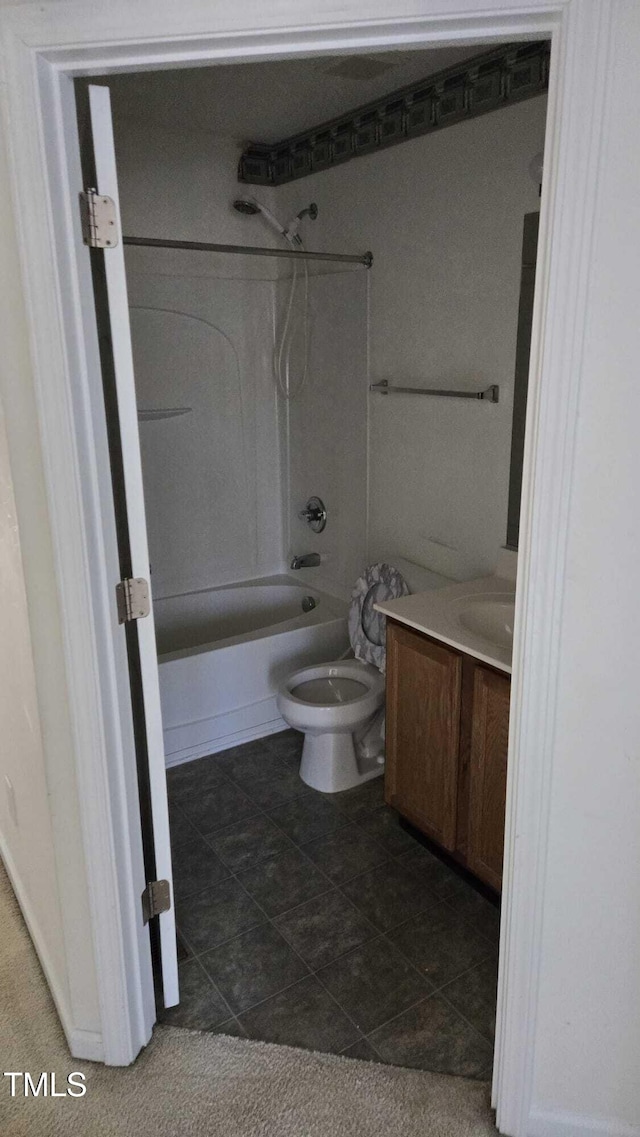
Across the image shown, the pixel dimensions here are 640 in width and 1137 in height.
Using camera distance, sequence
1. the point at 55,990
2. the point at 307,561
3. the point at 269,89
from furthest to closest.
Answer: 1. the point at 307,561
2. the point at 269,89
3. the point at 55,990

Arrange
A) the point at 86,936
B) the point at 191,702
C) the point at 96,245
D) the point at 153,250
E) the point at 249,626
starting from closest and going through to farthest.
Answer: the point at 96,245
the point at 86,936
the point at 191,702
the point at 153,250
the point at 249,626

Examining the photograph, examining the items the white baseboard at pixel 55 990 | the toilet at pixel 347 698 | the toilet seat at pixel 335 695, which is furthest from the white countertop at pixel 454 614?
the white baseboard at pixel 55 990

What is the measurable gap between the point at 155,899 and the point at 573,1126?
41.2 inches

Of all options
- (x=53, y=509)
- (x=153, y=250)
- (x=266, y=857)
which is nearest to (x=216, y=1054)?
(x=266, y=857)

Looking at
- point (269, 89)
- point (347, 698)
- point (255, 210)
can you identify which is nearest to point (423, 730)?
point (347, 698)

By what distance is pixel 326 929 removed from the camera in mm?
2393

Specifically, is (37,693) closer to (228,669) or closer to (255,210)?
(228,669)

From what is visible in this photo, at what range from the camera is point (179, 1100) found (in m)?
1.86

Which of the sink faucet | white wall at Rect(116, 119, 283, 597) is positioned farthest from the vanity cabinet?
white wall at Rect(116, 119, 283, 597)

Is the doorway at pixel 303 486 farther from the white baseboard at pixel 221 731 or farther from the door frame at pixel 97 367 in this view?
the door frame at pixel 97 367

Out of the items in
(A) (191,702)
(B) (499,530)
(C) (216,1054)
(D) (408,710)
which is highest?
(B) (499,530)

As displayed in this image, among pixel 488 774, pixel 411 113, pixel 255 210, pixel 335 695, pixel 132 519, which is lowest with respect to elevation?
pixel 335 695

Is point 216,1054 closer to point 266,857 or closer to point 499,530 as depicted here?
point 266,857

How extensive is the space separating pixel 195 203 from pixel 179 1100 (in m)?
3.41
